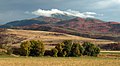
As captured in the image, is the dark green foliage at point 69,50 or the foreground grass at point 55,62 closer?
the foreground grass at point 55,62

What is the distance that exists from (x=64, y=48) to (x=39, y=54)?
11058 millimetres

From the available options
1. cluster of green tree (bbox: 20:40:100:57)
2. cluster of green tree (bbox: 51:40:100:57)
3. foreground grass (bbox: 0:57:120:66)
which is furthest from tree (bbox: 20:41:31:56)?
foreground grass (bbox: 0:57:120:66)

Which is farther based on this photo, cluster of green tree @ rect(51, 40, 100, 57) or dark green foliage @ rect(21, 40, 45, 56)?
cluster of green tree @ rect(51, 40, 100, 57)

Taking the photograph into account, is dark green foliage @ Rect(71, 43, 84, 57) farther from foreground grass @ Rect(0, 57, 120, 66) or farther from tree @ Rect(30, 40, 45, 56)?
foreground grass @ Rect(0, 57, 120, 66)

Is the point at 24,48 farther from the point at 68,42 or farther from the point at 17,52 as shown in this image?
the point at 68,42

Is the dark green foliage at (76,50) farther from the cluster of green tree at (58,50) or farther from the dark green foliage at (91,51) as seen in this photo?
the dark green foliage at (91,51)

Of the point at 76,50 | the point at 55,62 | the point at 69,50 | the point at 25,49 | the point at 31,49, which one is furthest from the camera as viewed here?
the point at 69,50

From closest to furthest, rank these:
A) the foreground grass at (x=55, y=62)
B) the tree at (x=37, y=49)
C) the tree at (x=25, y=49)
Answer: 1. the foreground grass at (x=55, y=62)
2. the tree at (x=25, y=49)
3. the tree at (x=37, y=49)

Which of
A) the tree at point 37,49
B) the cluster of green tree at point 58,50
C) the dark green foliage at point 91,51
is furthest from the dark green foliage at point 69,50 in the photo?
the tree at point 37,49

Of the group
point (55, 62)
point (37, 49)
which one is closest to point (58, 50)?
point (37, 49)

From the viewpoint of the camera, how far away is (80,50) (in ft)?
439

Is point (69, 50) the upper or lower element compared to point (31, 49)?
lower

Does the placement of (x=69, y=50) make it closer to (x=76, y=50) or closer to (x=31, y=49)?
(x=76, y=50)

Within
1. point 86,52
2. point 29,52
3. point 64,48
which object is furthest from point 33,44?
point 86,52
